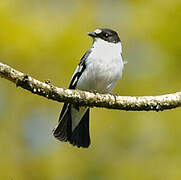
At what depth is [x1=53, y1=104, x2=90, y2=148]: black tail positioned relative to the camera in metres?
7.30

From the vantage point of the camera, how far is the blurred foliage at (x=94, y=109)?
31.0 feet

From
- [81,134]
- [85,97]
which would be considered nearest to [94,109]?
[81,134]

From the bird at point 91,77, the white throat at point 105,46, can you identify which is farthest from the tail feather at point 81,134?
the white throat at point 105,46

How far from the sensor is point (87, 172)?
944cm

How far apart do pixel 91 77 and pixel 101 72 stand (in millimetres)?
112

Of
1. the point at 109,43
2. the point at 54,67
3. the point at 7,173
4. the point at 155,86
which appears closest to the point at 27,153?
the point at 7,173

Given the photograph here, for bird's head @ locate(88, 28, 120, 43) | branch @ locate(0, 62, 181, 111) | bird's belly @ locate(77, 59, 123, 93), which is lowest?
branch @ locate(0, 62, 181, 111)

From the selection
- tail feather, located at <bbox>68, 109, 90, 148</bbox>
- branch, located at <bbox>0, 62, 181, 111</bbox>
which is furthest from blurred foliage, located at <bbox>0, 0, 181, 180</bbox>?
branch, located at <bbox>0, 62, 181, 111</bbox>

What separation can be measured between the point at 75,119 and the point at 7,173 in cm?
221

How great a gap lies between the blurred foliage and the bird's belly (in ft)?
8.07

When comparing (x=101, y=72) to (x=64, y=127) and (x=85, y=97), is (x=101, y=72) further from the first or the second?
(x=85, y=97)

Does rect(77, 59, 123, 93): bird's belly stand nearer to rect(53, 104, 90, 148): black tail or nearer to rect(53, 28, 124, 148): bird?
rect(53, 28, 124, 148): bird
